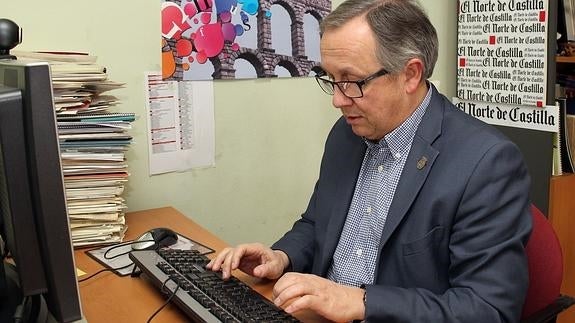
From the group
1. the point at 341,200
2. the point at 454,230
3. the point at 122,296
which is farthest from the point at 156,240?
the point at 454,230

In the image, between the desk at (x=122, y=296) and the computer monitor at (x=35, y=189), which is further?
the desk at (x=122, y=296)

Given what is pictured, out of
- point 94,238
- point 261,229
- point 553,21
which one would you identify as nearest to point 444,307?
point 94,238

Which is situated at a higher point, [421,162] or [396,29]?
[396,29]

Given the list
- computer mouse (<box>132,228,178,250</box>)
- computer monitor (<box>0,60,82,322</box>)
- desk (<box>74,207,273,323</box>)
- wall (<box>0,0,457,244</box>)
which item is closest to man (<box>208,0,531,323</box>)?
desk (<box>74,207,273,323</box>)

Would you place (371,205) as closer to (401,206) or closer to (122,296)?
(401,206)

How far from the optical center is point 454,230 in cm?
115

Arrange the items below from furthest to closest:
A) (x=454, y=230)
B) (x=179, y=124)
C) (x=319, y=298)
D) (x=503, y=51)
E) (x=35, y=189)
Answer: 1. (x=503, y=51)
2. (x=179, y=124)
3. (x=454, y=230)
4. (x=319, y=298)
5. (x=35, y=189)

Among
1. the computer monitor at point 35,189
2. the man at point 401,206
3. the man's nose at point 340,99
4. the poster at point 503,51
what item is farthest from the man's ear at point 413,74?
the poster at point 503,51

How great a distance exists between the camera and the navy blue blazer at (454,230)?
106cm

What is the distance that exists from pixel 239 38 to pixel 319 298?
3.55ft

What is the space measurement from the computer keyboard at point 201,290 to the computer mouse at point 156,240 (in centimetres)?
7

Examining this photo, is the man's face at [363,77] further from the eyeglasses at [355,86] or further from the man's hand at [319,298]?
the man's hand at [319,298]

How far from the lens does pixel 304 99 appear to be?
6.77ft

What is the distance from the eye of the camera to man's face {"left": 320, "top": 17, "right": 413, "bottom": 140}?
49.0 inches
